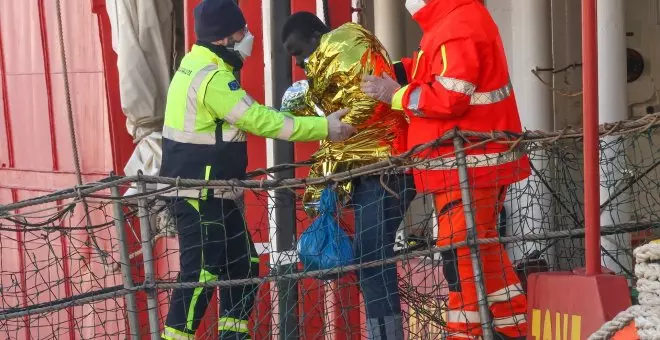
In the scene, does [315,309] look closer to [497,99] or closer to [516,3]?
[497,99]

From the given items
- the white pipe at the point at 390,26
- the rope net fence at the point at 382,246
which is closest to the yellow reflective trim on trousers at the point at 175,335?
the rope net fence at the point at 382,246

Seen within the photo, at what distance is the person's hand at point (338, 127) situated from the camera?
5.00m

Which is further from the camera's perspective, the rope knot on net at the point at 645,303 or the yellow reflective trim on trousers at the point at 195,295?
the yellow reflective trim on trousers at the point at 195,295

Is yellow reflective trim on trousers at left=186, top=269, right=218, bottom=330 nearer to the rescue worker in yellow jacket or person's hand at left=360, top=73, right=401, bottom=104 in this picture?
the rescue worker in yellow jacket

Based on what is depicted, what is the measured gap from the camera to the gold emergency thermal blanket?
5012 millimetres

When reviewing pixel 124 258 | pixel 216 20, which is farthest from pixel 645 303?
pixel 216 20

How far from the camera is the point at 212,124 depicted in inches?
203

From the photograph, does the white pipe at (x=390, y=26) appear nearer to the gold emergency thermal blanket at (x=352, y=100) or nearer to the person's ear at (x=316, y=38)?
the person's ear at (x=316, y=38)

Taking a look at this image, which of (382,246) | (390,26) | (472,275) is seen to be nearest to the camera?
(472,275)

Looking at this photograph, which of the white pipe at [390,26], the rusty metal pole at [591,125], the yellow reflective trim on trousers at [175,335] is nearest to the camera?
the rusty metal pole at [591,125]

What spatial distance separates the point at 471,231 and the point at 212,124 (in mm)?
1484

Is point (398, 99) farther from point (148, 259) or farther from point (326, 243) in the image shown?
point (148, 259)

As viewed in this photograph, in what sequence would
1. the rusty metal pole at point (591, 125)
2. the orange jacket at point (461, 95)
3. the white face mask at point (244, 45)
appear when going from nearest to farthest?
the rusty metal pole at point (591, 125) < the orange jacket at point (461, 95) < the white face mask at point (244, 45)

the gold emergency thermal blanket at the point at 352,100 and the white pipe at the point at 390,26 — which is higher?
the white pipe at the point at 390,26
